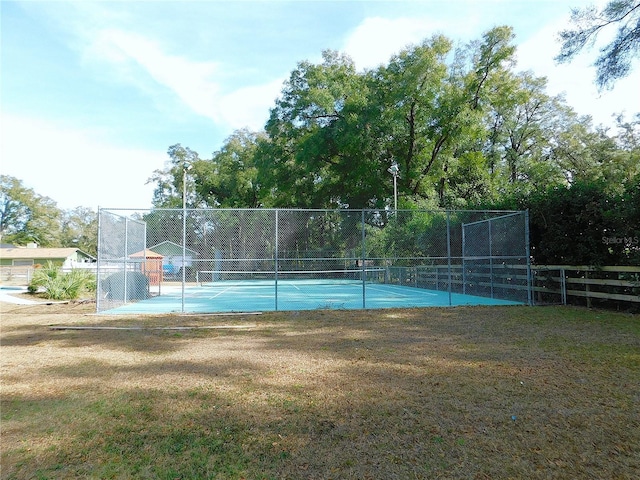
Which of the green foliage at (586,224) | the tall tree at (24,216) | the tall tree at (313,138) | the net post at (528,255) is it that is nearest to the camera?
the green foliage at (586,224)

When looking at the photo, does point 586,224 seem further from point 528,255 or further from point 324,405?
point 324,405

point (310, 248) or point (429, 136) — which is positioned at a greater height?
point (429, 136)

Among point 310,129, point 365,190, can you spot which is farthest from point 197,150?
point 365,190

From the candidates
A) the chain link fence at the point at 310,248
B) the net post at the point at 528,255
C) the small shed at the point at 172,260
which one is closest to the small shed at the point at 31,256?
the small shed at the point at 172,260

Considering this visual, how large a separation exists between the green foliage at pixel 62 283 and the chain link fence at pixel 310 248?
2.41 meters

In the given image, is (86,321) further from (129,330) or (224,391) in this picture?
(224,391)

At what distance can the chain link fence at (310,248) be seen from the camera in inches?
444

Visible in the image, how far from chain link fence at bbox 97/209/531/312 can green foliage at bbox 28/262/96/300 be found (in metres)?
2.41

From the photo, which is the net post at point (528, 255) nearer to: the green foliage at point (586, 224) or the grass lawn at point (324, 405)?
the green foliage at point (586, 224)

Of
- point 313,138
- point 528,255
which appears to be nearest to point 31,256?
point 313,138

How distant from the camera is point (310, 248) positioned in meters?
14.8

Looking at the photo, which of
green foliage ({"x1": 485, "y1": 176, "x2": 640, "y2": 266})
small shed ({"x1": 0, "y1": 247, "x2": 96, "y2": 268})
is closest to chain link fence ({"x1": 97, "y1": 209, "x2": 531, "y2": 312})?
green foliage ({"x1": 485, "y1": 176, "x2": 640, "y2": 266})

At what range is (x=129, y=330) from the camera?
801cm

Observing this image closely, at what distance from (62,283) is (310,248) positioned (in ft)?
29.7
